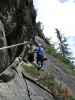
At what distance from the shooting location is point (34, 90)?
71.1 ft

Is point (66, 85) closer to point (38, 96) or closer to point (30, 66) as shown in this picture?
point (30, 66)

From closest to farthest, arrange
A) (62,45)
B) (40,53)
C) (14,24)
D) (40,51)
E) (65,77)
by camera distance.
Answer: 1. (14,24)
2. (40,51)
3. (40,53)
4. (65,77)
5. (62,45)

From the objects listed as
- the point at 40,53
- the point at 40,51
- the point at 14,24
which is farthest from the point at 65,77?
the point at 14,24

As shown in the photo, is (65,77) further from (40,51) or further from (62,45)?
(62,45)

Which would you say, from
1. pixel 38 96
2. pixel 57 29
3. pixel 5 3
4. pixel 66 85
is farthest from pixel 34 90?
pixel 57 29

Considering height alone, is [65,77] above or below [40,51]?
below

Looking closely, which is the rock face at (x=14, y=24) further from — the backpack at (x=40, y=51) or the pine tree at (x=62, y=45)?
the pine tree at (x=62, y=45)

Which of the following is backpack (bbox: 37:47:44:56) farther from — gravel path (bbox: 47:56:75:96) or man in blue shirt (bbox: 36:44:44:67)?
gravel path (bbox: 47:56:75:96)

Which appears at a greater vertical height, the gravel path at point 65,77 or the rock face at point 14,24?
the rock face at point 14,24

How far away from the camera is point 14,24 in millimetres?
19281

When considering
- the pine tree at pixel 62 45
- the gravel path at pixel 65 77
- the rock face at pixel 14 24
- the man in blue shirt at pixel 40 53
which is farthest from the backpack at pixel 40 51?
the pine tree at pixel 62 45

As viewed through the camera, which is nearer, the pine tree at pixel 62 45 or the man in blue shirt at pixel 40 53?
the man in blue shirt at pixel 40 53

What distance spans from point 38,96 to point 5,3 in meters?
4.60

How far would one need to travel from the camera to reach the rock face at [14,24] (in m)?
18.2
